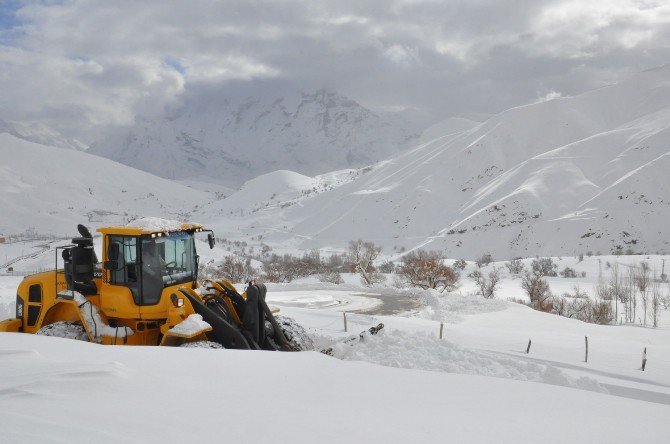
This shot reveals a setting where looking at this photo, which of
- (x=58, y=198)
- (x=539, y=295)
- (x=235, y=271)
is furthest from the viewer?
(x=58, y=198)

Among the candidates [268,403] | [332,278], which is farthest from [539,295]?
[268,403]

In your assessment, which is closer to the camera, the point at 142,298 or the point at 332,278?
the point at 142,298

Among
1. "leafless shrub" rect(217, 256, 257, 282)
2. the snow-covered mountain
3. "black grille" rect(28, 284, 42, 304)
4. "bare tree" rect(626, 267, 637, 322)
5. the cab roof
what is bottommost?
"bare tree" rect(626, 267, 637, 322)

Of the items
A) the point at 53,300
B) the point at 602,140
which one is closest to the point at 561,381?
the point at 53,300

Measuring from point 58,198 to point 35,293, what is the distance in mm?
165689

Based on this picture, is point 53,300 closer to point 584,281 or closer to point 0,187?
point 584,281

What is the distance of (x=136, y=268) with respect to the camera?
28.0 feet

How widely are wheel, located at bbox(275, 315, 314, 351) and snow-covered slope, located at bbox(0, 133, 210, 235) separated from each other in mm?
115906

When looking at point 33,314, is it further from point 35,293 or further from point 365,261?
point 365,261

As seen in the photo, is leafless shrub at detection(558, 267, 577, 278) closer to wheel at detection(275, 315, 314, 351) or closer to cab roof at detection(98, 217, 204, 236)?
wheel at detection(275, 315, 314, 351)

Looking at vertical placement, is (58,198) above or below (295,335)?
above

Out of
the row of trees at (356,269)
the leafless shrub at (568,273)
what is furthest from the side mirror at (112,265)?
the leafless shrub at (568,273)

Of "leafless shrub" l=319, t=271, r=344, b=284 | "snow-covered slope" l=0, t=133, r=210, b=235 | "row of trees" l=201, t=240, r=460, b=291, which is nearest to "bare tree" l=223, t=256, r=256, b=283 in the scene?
"row of trees" l=201, t=240, r=460, b=291

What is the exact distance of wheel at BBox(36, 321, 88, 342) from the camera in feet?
28.6
